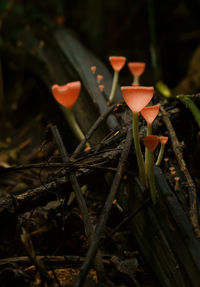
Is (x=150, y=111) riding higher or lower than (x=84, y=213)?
higher

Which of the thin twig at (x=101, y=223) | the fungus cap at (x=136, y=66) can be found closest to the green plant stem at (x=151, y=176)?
the thin twig at (x=101, y=223)

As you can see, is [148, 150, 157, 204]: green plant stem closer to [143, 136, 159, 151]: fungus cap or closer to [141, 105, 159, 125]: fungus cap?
[143, 136, 159, 151]: fungus cap

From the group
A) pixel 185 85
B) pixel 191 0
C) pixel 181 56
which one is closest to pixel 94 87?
pixel 185 85

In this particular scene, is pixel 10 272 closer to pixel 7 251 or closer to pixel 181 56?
pixel 7 251

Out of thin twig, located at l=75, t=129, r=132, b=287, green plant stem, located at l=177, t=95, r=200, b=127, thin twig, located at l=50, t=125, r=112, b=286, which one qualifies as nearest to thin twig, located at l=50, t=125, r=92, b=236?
thin twig, located at l=50, t=125, r=112, b=286

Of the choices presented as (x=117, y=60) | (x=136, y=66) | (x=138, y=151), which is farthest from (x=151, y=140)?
(x=136, y=66)

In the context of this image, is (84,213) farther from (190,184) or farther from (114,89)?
(114,89)

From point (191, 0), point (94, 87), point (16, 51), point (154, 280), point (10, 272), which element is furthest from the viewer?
point (191, 0)

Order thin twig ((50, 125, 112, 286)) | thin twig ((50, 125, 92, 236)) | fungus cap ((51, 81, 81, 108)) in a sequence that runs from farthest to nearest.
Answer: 1. fungus cap ((51, 81, 81, 108))
2. thin twig ((50, 125, 92, 236))
3. thin twig ((50, 125, 112, 286))

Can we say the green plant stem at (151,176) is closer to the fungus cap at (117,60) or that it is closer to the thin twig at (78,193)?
the thin twig at (78,193)
